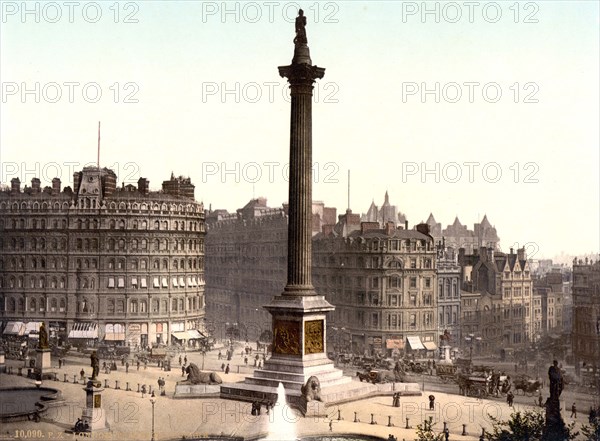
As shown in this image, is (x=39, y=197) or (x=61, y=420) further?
(x=39, y=197)

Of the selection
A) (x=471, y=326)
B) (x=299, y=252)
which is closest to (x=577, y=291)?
(x=471, y=326)

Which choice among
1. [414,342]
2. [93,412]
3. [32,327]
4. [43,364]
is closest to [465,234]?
[414,342]

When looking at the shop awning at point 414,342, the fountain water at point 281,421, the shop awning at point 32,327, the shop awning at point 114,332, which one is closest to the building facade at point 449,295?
the shop awning at point 414,342

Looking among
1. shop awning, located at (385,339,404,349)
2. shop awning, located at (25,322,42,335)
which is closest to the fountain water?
shop awning, located at (385,339,404,349)

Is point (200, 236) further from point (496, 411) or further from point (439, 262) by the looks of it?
point (496, 411)

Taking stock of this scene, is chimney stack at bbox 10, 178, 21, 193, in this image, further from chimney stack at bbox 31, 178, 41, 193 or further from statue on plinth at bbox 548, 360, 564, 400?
statue on plinth at bbox 548, 360, 564, 400
